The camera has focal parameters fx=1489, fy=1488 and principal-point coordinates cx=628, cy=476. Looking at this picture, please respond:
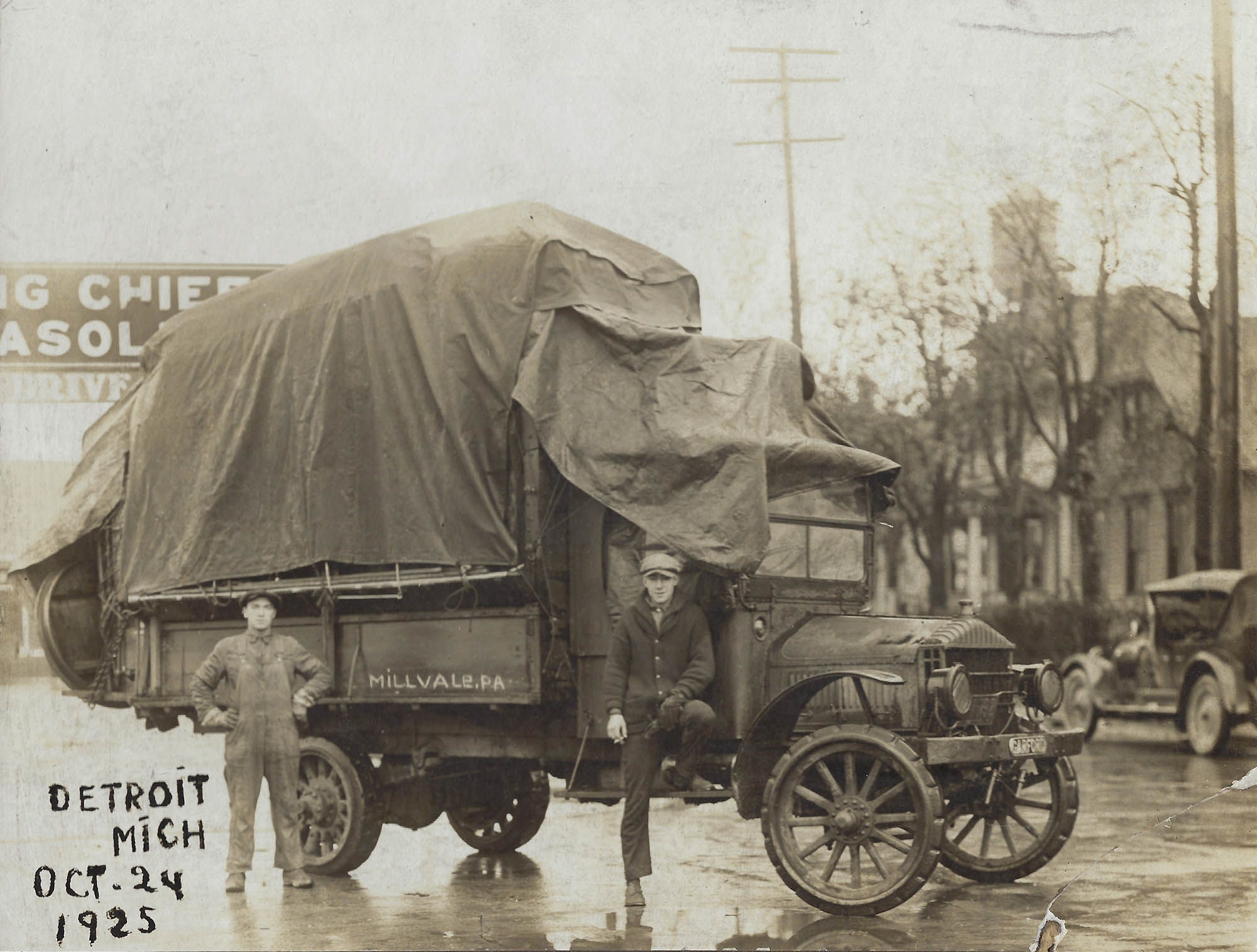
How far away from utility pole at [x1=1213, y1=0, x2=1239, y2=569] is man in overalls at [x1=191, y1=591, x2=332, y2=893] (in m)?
9.38

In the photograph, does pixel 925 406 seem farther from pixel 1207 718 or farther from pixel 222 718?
pixel 222 718

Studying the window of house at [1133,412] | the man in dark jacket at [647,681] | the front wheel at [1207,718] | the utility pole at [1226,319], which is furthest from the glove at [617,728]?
the window of house at [1133,412]

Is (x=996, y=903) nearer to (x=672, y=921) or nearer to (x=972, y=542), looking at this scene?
(x=672, y=921)

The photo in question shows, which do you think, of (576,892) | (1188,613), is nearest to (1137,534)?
(1188,613)

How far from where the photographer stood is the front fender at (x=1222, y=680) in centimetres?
1759

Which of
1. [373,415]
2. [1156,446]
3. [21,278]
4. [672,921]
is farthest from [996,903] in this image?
[1156,446]

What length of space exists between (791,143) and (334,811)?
8.39 meters

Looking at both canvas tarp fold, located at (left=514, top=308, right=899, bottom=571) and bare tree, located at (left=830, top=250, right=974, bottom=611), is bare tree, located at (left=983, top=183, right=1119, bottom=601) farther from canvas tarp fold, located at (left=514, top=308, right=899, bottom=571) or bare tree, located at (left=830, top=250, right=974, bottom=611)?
canvas tarp fold, located at (left=514, top=308, right=899, bottom=571)

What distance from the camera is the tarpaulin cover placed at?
29.5ft

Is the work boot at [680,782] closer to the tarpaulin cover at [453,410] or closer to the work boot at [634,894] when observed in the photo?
the work boot at [634,894]

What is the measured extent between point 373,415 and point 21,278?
8.08 ft

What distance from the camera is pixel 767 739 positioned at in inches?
342

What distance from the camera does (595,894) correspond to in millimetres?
9344

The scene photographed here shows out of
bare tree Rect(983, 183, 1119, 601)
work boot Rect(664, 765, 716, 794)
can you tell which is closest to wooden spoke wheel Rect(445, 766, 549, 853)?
work boot Rect(664, 765, 716, 794)
